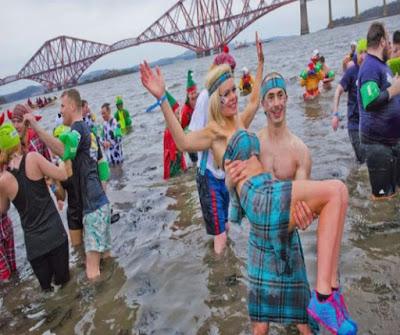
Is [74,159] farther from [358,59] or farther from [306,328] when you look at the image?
[358,59]

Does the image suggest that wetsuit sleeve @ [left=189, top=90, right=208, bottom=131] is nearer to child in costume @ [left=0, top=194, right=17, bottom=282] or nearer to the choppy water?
the choppy water

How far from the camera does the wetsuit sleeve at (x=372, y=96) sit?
13.1 ft

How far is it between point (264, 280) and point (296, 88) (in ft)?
51.9

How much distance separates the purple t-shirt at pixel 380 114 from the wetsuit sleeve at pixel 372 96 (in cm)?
6

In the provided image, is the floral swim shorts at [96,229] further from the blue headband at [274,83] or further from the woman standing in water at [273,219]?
the blue headband at [274,83]

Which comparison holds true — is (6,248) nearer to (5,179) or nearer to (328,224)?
(5,179)

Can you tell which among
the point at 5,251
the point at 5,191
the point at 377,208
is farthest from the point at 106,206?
the point at 377,208

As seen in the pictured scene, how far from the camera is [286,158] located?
2781 millimetres

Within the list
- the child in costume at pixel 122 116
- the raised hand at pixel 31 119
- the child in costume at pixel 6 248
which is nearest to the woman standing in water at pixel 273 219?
the raised hand at pixel 31 119

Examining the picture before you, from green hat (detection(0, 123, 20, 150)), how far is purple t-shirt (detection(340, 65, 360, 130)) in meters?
4.31

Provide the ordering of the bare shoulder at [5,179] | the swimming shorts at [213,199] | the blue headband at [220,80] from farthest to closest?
the swimming shorts at [213,199] < the bare shoulder at [5,179] < the blue headband at [220,80]

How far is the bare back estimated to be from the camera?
9.08ft

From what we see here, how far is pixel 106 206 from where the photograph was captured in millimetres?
4535

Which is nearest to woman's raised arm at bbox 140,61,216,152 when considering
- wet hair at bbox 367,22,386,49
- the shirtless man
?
the shirtless man
